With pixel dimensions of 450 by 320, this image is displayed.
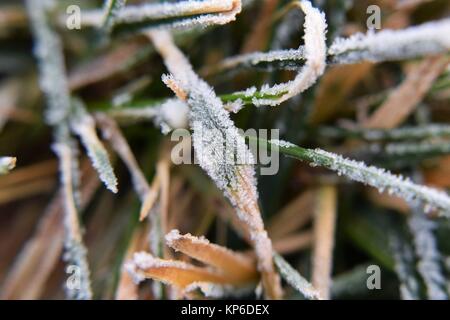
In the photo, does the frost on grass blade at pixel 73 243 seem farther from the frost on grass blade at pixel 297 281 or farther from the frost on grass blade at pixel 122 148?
the frost on grass blade at pixel 297 281

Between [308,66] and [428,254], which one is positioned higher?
[308,66]

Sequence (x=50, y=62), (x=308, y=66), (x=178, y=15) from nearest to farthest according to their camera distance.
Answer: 1. (x=308, y=66)
2. (x=178, y=15)
3. (x=50, y=62)

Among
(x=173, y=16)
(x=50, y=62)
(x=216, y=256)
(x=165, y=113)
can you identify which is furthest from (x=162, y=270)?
(x=50, y=62)

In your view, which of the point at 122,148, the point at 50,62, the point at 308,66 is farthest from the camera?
the point at 50,62

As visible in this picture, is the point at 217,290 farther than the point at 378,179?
Yes

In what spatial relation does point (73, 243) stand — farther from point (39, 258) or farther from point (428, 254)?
point (428, 254)

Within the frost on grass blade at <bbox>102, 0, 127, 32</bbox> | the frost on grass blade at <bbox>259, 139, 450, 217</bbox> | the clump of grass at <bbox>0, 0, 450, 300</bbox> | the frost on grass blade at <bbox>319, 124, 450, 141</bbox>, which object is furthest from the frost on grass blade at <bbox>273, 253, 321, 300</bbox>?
the frost on grass blade at <bbox>102, 0, 127, 32</bbox>

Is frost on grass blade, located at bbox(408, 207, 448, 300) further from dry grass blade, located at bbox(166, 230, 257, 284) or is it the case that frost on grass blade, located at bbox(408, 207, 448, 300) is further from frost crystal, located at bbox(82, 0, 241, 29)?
frost crystal, located at bbox(82, 0, 241, 29)

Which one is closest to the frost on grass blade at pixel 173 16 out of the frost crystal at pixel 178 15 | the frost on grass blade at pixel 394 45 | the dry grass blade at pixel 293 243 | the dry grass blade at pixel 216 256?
the frost crystal at pixel 178 15

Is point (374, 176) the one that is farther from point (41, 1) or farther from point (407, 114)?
point (41, 1)

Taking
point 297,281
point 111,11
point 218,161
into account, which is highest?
point 111,11
